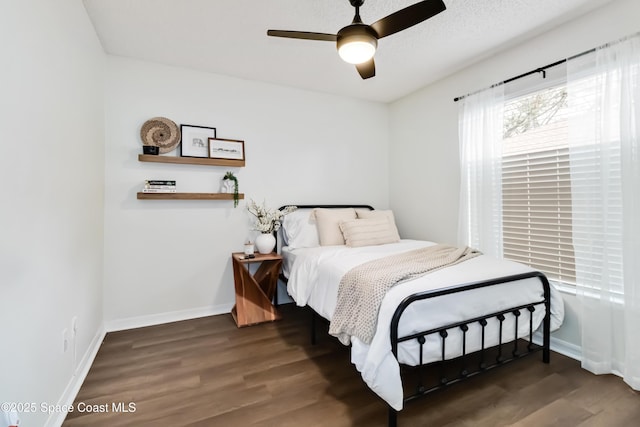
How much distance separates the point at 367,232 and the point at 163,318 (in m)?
2.25

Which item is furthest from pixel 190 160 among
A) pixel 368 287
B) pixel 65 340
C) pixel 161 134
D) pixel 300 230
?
pixel 368 287

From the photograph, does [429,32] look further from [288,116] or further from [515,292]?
[515,292]

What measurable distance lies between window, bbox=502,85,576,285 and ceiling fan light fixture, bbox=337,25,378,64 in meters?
1.73

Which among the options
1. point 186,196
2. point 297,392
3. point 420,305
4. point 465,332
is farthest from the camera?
point 186,196

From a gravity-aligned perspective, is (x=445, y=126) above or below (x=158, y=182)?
above

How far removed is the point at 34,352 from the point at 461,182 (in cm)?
338

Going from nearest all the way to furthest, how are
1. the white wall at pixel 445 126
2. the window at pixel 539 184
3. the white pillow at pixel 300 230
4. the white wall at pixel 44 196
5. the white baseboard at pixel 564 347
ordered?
the white wall at pixel 44 196 < the white wall at pixel 445 126 < the white baseboard at pixel 564 347 < the window at pixel 539 184 < the white pillow at pixel 300 230

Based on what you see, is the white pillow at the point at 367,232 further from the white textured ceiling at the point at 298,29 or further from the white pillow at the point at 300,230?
the white textured ceiling at the point at 298,29

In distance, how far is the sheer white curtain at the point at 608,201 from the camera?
1.90 m

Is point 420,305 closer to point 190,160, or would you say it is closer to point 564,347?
point 564,347

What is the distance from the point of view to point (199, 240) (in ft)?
10.2

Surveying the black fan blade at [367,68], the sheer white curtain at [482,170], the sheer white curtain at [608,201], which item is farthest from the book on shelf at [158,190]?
the sheer white curtain at [608,201]

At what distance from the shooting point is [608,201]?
2.00 metres

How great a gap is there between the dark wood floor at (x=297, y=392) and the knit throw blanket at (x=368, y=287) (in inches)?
16.0
